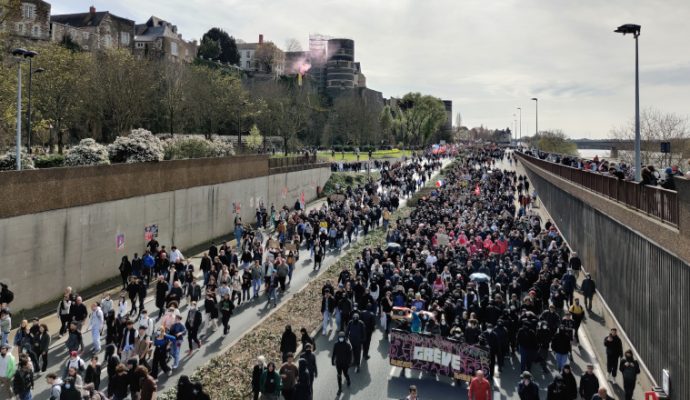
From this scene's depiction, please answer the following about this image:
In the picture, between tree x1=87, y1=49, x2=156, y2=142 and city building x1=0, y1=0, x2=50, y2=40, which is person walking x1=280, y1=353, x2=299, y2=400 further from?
city building x1=0, y1=0, x2=50, y2=40

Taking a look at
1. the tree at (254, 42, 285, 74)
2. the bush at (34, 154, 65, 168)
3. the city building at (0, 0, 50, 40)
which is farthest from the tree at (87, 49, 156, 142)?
the tree at (254, 42, 285, 74)

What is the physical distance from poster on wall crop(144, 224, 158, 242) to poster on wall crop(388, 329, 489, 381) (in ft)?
53.2

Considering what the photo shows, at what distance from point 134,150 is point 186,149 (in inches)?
291

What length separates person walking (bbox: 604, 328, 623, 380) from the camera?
1311 centimetres

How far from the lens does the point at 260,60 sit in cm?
13288

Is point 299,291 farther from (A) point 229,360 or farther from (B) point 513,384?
(B) point 513,384

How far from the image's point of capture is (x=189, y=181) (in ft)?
102

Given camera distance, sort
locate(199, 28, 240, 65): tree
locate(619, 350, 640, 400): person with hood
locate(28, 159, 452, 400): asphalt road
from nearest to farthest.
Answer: locate(619, 350, 640, 400): person with hood < locate(28, 159, 452, 400): asphalt road < locate(199, 28, 240, 65): tree

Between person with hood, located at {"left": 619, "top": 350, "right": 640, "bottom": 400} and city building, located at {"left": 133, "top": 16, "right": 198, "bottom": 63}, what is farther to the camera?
city building, located at {"left": 133, "top": 16, "right": 198, "bottom": 63}

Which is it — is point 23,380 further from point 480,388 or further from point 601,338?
point 601,338

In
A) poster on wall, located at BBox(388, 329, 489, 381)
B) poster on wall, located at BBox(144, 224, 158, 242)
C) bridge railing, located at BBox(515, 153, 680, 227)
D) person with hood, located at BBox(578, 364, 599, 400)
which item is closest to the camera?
person with hood, located at BBox(578, 364, 599, 400)

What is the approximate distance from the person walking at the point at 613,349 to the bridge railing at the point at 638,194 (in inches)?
110

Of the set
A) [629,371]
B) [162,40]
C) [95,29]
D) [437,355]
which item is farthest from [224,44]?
[629,371]

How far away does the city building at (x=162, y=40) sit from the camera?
94.1 metres
